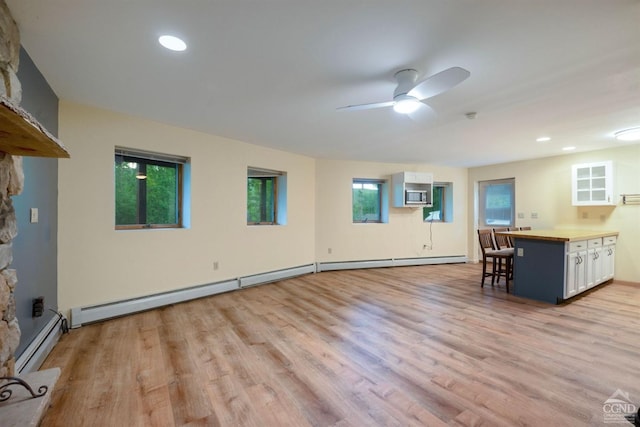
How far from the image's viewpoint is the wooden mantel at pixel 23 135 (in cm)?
99

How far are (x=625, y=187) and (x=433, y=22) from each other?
17.2ft

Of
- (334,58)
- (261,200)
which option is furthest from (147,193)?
(334,58)

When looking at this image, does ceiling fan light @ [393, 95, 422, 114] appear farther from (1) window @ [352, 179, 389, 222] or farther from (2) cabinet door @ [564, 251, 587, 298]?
(1) window @ [352, 179, 389, 222]

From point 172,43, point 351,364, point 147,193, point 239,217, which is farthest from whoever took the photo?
point 239,217

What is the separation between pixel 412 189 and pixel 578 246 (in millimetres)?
2923

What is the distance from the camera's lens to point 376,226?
6.10 m

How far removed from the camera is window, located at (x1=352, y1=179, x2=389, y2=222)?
20.2 ft

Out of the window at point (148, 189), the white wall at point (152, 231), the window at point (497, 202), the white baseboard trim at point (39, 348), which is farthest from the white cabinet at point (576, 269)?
the white baseboard trim at point (39, 348)

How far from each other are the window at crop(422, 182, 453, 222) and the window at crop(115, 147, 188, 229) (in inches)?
206

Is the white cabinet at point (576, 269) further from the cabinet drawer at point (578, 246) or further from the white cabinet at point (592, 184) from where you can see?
the white cabinet at point (592, 184)

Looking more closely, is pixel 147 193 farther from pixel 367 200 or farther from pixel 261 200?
pixel 367 200

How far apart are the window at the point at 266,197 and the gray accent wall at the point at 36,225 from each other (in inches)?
98.0

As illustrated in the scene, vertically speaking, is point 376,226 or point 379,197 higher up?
point 379,197

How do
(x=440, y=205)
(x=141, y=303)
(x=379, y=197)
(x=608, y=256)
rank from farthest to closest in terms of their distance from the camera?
(x=440, y=205), (x=379, y=197), (x=608, y=256), (x=141, y=303)
